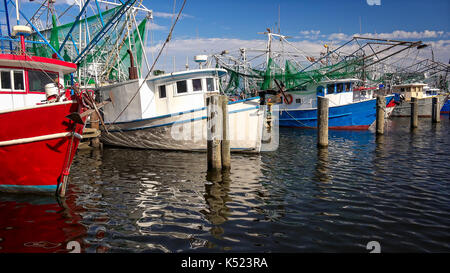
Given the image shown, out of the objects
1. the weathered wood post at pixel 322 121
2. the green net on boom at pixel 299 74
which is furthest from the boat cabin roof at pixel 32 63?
the green net on boom at pixel 299 74

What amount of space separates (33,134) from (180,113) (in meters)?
7.04

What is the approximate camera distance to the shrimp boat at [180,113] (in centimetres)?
1403

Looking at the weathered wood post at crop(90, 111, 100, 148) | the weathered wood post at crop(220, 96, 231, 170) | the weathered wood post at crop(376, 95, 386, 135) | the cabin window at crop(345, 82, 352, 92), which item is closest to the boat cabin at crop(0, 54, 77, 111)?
the weathered wood post at crop(220, 96, 231, 170)

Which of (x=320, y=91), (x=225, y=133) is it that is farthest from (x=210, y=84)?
(x=320, y=91)

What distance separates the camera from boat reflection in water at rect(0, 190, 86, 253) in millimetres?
5500

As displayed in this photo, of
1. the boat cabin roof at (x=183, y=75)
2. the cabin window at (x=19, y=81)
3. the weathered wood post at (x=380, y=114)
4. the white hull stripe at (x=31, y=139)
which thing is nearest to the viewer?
the white hull stripe at (x=31, y=139)

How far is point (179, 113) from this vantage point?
14094 millimetres

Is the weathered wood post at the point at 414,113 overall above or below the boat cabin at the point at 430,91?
below

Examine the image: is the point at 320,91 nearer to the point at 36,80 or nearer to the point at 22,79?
the point at 36,80

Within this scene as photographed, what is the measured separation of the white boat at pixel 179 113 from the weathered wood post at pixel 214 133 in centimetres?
310

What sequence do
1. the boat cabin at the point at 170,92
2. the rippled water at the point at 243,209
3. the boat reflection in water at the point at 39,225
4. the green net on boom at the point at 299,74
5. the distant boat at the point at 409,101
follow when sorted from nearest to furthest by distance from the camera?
the boat reflection in water at the point at 39,225 → the rippled water at the point at 243,209 → the boat cabin at the point at 170,92 → the green net on boom at the point at 299,74 → the distant boat at the point at 409,101

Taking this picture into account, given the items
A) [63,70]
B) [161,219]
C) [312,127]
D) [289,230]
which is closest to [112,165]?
[63,70]

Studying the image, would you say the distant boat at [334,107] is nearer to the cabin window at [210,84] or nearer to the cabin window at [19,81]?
the cabin window at [210,84]
